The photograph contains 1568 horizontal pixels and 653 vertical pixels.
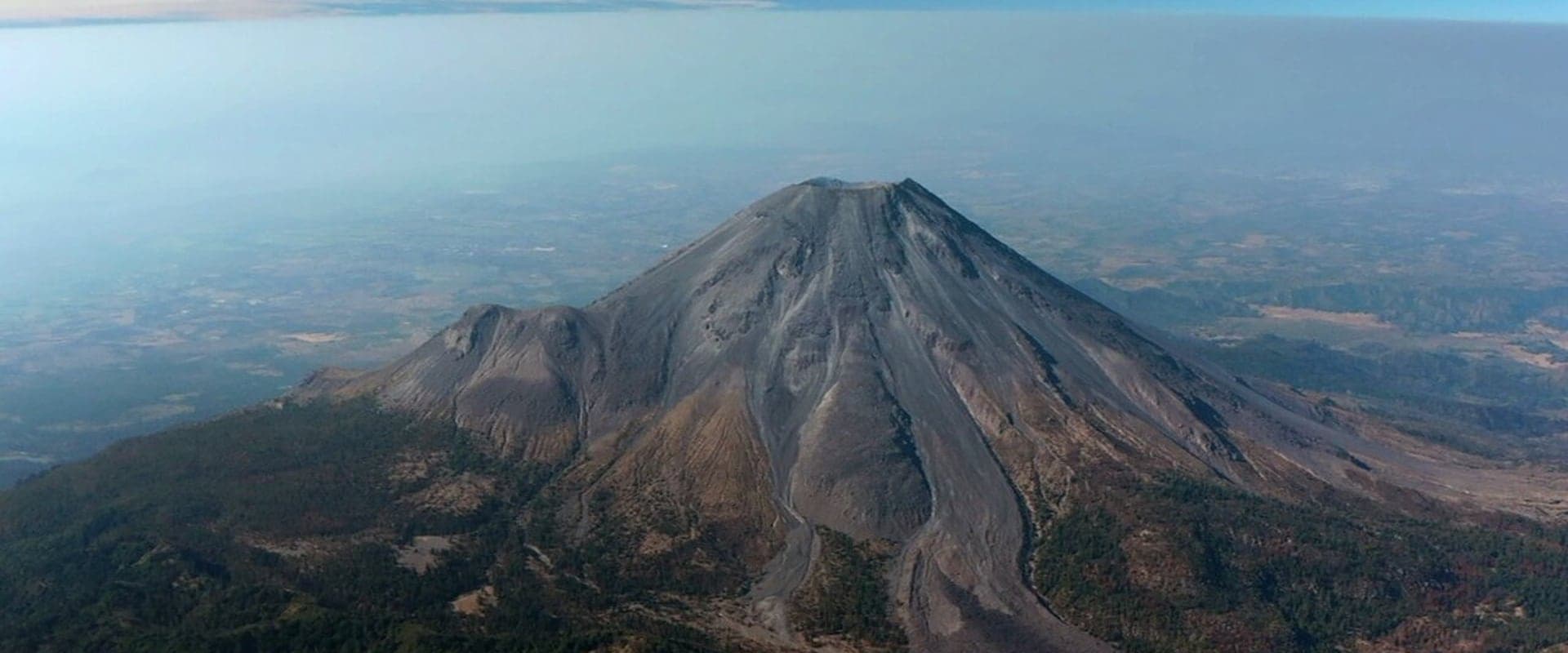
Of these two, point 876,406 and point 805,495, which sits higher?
point 876,406

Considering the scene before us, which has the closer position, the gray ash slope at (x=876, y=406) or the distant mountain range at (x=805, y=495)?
the distant mountain range at (x=805, y=495)

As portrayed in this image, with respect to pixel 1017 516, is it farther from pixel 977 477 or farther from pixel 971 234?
pixel 971 234

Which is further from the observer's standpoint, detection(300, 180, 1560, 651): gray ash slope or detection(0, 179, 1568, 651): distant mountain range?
detection(300, 180, 1560, 651): gray ash slope

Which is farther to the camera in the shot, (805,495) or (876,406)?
(876,406)
